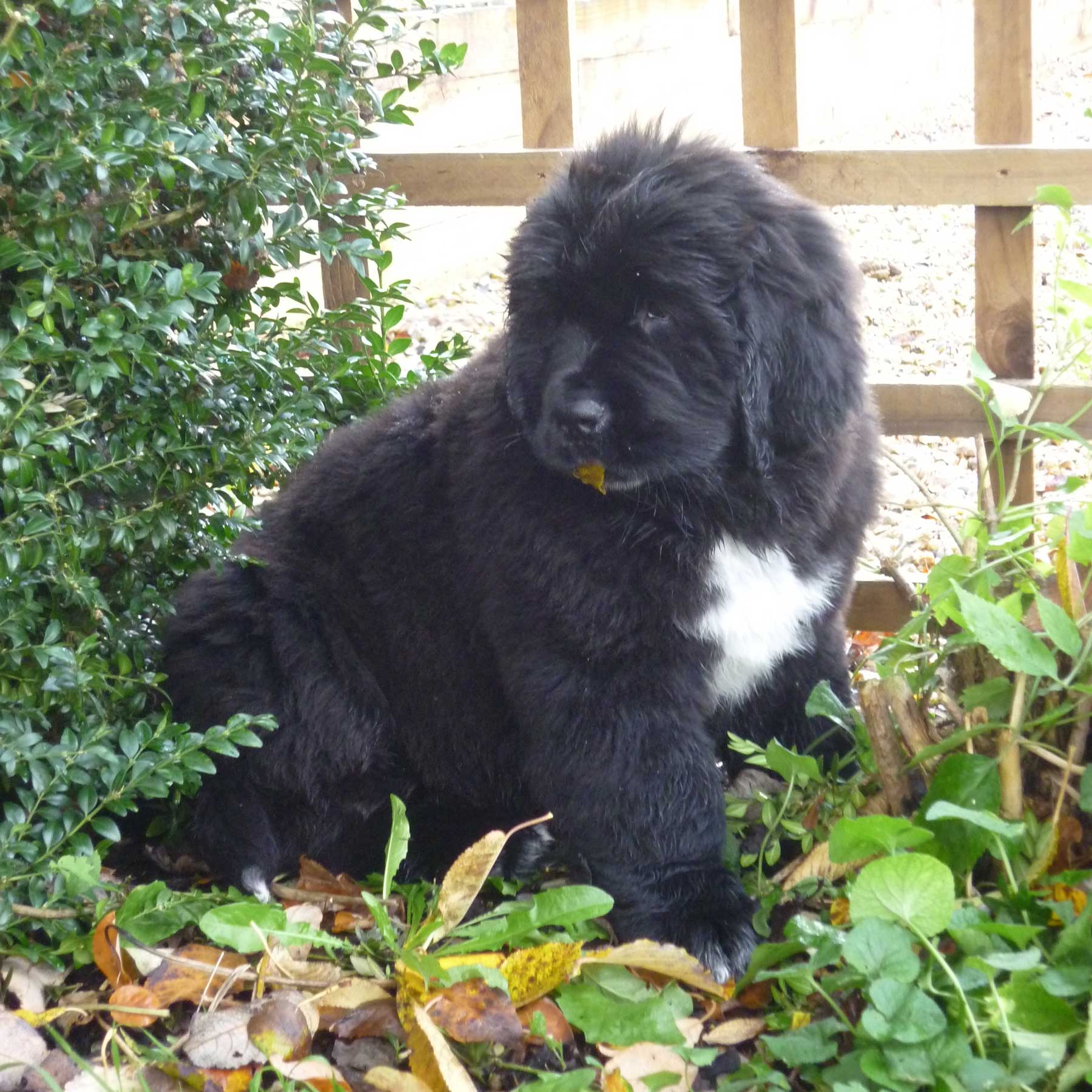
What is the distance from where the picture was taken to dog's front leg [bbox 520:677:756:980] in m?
2.21

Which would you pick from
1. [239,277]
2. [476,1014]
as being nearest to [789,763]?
[476,1014]

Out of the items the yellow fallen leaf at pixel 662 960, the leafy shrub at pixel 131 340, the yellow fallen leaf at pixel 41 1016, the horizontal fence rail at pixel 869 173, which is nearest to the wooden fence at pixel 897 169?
the horizontal fence rail at pixel 869 173

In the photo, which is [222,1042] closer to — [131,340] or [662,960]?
[662,960]

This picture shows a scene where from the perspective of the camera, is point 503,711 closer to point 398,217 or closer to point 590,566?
point 590,566

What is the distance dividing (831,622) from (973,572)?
0.51m

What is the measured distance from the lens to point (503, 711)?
253 cm

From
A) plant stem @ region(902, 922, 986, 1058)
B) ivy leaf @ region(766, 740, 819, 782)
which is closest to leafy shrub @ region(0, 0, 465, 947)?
ivy leaf @ region(766, 740, 819, 782)

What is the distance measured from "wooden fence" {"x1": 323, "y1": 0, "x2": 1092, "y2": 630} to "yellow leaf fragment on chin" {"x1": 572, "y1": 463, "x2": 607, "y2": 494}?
43.0 inches

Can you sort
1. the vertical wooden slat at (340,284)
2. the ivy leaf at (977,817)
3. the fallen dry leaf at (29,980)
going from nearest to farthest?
the ivy leaf at (977,817), the fallen dry leaf at (29,980), the vertical wooden slat at (340,284)

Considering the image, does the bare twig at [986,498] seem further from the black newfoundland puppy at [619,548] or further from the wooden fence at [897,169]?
the wooden fence at [897,169]

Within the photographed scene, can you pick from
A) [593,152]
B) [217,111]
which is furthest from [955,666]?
[217,111]

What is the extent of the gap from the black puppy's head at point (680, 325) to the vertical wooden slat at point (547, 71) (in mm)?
1104

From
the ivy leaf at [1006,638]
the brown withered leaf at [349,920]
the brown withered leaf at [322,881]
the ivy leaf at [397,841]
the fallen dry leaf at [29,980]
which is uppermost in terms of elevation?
the ivy leaf at [1006,638]

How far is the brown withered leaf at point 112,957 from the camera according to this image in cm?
210
